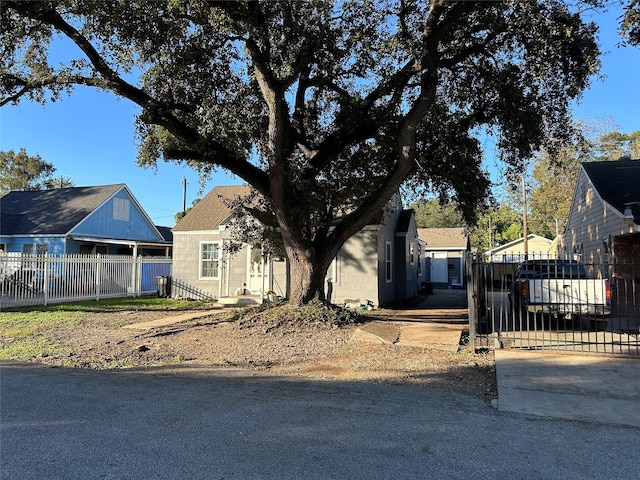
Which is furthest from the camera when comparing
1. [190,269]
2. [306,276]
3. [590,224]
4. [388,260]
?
[190,269]

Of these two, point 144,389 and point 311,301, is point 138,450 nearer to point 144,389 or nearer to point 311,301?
point 144,389

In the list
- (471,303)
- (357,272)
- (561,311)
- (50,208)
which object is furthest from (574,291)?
(50,208)

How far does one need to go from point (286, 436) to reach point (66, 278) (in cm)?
1656

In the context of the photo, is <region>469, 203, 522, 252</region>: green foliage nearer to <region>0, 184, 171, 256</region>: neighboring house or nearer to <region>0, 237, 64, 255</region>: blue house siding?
<region>0, 184, 171, 256</region>: neighboring house

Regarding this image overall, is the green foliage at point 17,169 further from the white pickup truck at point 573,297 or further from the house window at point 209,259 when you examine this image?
the white pickup truck at point 573,297

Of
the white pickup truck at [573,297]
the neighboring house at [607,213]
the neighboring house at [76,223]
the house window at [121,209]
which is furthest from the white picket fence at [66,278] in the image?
the neighboring house at [607,213]

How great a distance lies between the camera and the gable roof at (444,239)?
33.4 m

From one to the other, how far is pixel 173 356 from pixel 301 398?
3802mm

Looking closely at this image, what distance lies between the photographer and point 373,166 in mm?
12969

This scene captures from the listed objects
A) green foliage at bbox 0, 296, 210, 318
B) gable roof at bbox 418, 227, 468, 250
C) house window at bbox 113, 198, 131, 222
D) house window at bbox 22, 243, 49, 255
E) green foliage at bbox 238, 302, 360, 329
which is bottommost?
green foliage at bbox 0, 296, 210, 318

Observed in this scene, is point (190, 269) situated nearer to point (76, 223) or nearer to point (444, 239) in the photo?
point (76, 223)

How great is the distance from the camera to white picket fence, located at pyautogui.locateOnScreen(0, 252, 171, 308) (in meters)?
16.3

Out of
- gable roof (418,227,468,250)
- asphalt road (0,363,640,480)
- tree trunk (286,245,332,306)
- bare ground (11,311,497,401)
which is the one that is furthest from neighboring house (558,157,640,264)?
gable roof (418,227,468,250)

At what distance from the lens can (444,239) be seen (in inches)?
1358
